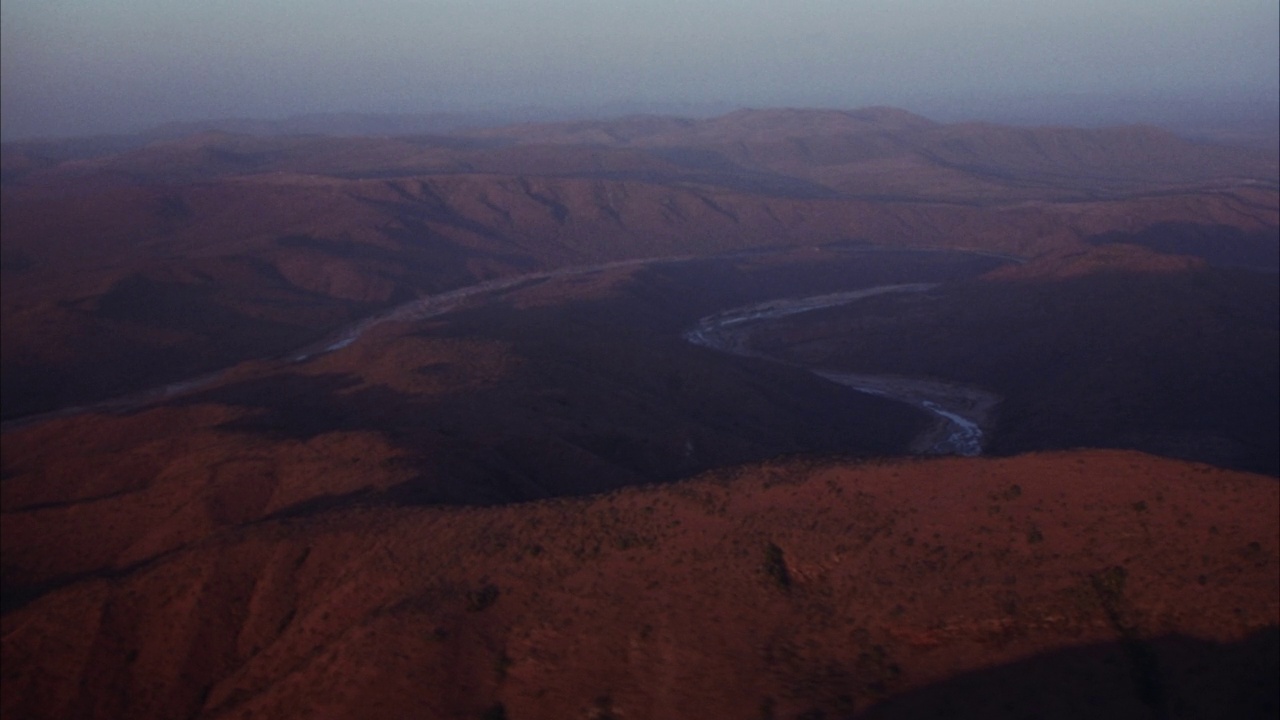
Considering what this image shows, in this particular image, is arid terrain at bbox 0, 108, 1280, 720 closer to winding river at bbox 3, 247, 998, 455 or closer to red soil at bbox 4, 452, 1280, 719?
red soil at bbox 4, 452, 1280, 719

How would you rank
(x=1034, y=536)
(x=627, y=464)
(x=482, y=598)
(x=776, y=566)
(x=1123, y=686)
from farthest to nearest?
1. (x=627, y=464)
2. (x=482, y=598)
3. (x=776, y=566)
4. (x=1034, y=536)
5. (x=1123, y=686)

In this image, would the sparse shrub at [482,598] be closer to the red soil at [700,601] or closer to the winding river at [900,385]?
the red soil at [700,601]

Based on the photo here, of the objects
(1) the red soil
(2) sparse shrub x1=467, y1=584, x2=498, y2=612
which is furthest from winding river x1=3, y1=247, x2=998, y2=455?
(2) sparse shrub x1=467, y1=584, x2=498, y2=612

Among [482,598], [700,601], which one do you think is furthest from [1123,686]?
[482,598]

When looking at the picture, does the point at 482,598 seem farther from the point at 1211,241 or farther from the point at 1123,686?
the point at 1211,241

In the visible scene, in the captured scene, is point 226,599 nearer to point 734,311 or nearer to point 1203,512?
point 1203,512

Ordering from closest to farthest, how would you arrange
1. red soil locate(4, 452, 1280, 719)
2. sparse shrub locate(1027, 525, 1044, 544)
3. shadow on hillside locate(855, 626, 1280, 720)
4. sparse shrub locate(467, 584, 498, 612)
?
shadow on hillside locate(855, 626, 1280, 720) → red soil locate(4, 452, 1280, 719) → sparse shrub locate(1027, 525, 1044, 544) → sparse shrub locate(467, 584, 498, 612)
